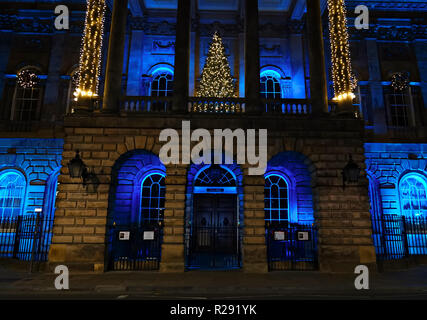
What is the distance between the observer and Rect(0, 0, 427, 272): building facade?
1232 centimetres

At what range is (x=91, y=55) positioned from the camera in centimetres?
1389

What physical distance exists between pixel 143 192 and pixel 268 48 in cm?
1305

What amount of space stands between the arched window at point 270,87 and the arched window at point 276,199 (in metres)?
5.93

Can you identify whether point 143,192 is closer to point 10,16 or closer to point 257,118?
point 257,118

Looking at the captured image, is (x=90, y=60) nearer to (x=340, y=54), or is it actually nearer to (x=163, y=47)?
(x=163, y=47)

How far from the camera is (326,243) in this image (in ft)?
40.1

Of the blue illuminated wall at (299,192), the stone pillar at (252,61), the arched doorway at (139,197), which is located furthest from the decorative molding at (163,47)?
the blue illuminated wall at (299,192)

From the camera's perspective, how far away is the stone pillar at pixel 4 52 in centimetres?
1990

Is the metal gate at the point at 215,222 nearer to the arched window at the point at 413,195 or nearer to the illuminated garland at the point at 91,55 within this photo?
the illuminated garland at the point at 91,55

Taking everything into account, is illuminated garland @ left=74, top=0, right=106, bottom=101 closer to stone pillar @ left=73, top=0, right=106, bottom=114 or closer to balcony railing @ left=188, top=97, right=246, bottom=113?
stone pillar @ left=73, top=0, right=106, bottom=114

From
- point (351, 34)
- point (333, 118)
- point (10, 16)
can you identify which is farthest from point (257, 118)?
point (10, 16)

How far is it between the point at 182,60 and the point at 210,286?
9.79 m
